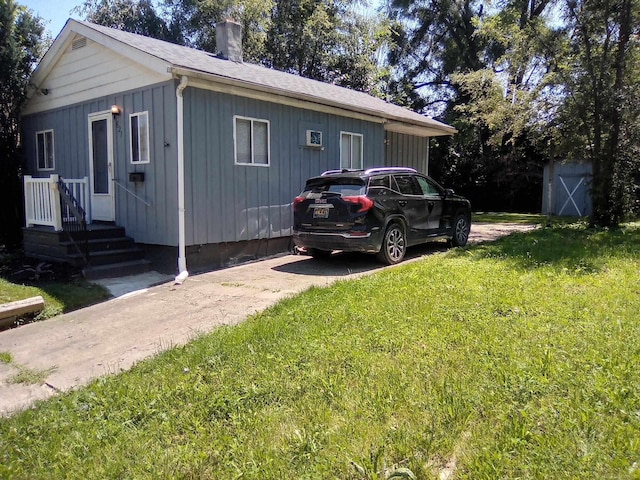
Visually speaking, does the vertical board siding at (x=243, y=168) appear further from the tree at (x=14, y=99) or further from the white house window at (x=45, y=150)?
the tree at (x=14, y=99)

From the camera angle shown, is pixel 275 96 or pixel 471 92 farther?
pixel 471 92

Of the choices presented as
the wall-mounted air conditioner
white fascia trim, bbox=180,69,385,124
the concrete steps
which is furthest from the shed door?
the concrete steps

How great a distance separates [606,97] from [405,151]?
558 centimetres

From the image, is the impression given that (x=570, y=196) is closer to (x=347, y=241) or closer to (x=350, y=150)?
(x=350, y=150)

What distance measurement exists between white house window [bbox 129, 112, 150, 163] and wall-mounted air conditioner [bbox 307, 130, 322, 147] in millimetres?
3362

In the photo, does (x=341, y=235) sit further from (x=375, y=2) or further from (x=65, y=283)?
(x=375, y=2)

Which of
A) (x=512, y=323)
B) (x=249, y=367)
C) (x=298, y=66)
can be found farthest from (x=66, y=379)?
(x=298, y=66)

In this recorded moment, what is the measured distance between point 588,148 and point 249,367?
1206 centimetres

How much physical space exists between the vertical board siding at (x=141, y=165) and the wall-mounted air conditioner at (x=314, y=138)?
10.5 ft

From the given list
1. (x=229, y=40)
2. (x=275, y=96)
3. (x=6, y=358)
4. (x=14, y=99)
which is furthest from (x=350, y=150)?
(x=6, y=358)

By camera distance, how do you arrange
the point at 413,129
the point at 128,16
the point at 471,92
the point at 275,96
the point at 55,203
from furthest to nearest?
the point at 128,16 < the point at 471,92 < the point at 413,129 < the point at 275,96 < the point at 55,203

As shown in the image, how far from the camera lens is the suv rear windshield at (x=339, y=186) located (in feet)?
25.6

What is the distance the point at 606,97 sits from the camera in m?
11.2

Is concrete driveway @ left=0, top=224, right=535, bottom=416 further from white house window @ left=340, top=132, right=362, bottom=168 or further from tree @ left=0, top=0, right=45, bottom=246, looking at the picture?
tree @ left=0, top=0, right=45, bottom=246
